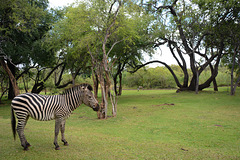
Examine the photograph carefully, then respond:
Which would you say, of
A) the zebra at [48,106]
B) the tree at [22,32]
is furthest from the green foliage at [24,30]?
the zebra at [48,106]

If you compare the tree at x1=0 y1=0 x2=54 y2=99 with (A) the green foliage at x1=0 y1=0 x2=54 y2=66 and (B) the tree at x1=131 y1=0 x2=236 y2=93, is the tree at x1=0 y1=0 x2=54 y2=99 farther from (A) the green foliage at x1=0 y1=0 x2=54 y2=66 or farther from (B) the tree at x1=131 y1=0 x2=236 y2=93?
(B) the tree at x1=131 y1=0 x2=236 y2=93

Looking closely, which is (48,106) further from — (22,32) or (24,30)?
(22,32)

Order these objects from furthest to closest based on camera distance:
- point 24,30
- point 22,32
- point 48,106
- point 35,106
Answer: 1. point 22,32
2. point 24,30
3. point 48,106
4. point 35,106

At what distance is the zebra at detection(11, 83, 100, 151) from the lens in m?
5.09

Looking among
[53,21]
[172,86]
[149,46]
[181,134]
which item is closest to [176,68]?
[172,86]

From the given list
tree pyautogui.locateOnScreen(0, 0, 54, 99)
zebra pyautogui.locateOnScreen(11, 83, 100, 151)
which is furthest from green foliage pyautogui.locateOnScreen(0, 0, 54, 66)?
zebra pyautogui.locateOnScreen(11, 83, 100, 151)

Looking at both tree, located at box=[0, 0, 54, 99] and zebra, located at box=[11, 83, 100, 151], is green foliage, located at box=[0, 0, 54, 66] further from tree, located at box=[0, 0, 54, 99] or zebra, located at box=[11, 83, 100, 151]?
zebra, located at box=[11, 83, 100, 151]

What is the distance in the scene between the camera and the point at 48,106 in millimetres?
5352

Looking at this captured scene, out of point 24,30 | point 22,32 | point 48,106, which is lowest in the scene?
point 48,106

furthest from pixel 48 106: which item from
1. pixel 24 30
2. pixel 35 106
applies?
pixel 24 30

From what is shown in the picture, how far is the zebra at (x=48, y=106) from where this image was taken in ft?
→ 16.7

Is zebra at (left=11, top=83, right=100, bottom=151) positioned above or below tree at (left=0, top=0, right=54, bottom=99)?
below

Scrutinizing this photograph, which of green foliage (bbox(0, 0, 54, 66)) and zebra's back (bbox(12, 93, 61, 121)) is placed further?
green foliage (bbox(0, 0, 54, 66))

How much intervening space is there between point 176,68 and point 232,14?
174ft
